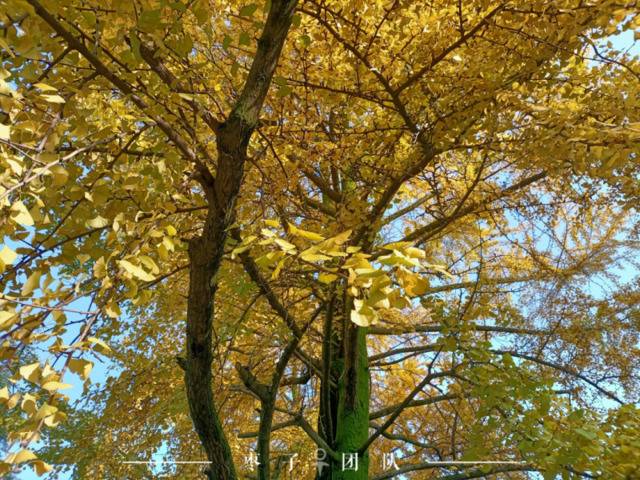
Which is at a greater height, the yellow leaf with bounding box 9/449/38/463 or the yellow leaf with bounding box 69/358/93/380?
the yellow leaf with bounding box 69/358/93/380

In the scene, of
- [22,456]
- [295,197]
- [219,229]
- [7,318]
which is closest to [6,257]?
[7,318]

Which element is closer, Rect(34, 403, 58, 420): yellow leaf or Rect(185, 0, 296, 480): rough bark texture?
Answer: Rect(34, 403, 58, 420): yellow leaf

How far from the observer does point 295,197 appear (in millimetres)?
3234

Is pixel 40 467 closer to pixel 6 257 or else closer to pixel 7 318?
pixel 7 318

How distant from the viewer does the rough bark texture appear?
1.73 m

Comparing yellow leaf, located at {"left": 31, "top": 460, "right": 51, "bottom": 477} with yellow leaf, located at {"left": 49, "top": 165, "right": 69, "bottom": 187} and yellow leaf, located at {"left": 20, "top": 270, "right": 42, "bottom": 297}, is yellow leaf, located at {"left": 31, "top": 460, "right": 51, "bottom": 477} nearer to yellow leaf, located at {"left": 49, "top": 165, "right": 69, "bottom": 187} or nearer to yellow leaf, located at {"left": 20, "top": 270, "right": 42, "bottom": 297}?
yellow leaf, located at {"left": 20, "top": 270, "right": 42, "bottom": 297}

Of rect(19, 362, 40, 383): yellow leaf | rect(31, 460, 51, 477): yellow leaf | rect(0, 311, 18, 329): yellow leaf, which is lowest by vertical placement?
rect(31, 460, 51, 477): yellow leaf

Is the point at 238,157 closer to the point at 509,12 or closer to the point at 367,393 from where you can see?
the point at 509,12

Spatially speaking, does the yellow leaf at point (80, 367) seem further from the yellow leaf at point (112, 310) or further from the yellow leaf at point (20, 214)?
the yellow leaf at point (20, 214)

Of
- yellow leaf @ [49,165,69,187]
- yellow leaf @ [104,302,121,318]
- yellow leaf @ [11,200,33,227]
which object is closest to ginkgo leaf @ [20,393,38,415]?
yellow leaf @ [104,302,121,318]

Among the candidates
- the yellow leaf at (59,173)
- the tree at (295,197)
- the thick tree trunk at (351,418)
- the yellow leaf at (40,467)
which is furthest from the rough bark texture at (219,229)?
the thick tree trunk at (351,418)

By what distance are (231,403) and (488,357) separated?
3.23 meters

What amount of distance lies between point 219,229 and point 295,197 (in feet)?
4.11

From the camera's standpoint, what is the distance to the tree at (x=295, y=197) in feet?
4.51
